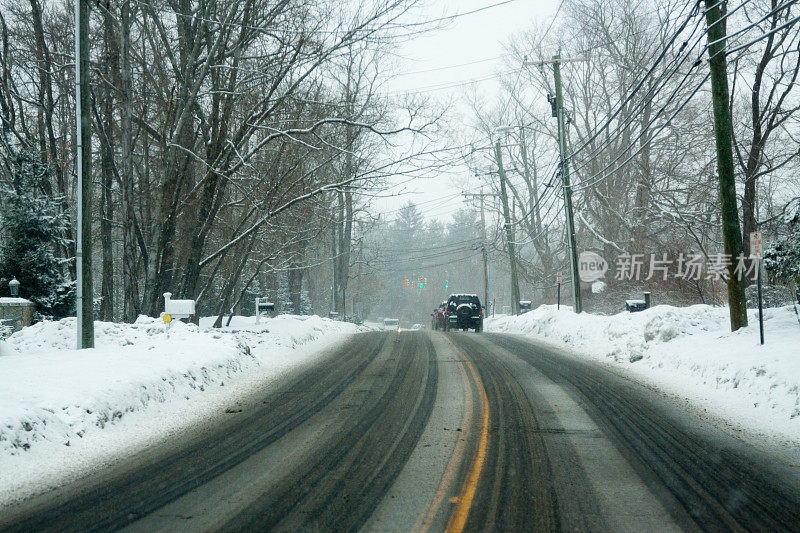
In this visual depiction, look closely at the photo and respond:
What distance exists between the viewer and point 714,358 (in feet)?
39.2

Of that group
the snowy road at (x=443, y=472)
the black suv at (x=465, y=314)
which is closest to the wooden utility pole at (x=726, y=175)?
the snowy road at (x=443, y=472)

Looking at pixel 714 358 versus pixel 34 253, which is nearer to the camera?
pixel 714 358

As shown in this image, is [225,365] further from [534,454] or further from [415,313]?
[415,313]

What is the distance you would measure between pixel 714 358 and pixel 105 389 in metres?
10.5

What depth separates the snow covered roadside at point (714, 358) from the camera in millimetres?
8882

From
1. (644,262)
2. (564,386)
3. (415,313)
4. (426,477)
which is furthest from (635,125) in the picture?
(415,313)

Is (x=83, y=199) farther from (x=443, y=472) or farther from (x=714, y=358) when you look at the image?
(x=714, y=358)

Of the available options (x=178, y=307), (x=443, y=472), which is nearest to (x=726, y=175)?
(x=443, y=472)

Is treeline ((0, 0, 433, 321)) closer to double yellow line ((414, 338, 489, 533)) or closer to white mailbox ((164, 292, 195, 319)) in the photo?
white mailbox ((164, 292, 195, 319))

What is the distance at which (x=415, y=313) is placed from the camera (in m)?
113

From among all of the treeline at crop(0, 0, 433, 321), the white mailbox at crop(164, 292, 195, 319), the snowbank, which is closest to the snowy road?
the snowbank

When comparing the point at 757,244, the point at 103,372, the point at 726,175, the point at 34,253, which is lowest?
the point at 103,372

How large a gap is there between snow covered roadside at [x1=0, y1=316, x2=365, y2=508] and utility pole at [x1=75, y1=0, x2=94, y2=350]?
2.84 feet

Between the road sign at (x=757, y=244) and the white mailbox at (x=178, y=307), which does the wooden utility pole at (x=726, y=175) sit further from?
the white mailbox at (x=178, y=307)
